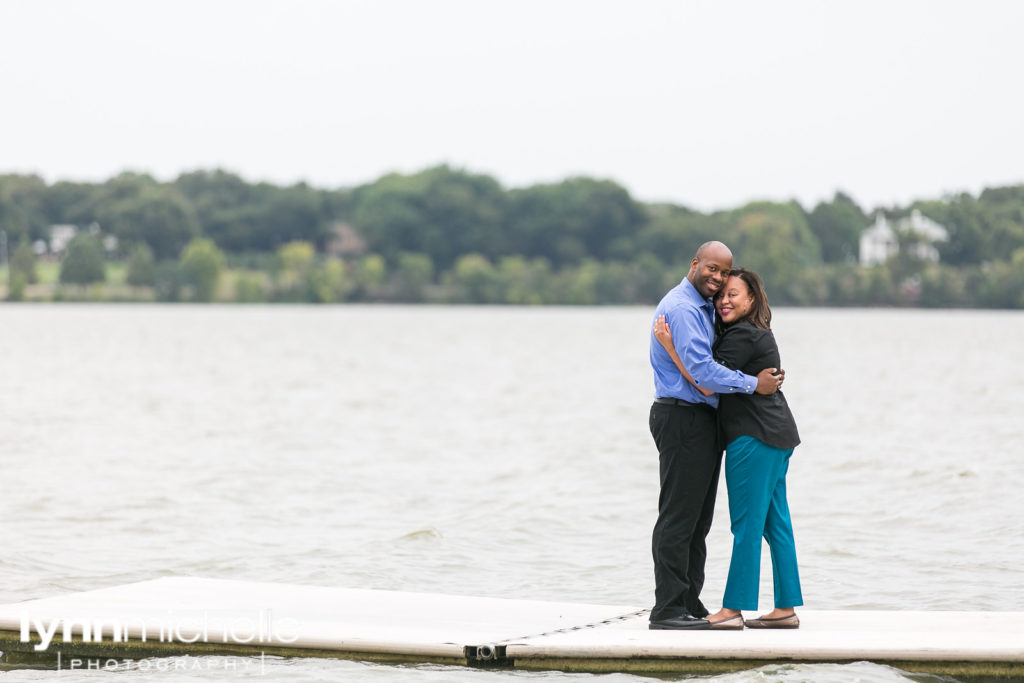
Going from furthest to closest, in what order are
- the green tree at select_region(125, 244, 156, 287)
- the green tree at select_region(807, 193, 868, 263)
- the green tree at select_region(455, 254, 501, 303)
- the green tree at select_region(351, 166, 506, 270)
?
the green tree at select_region(807, 193, 868, 263), the green tree at select_region(351, 166, 506, 270), the green tree at select_region(455, 254, 501, 303), the green tree at select_region(125, 244, 156, 287)

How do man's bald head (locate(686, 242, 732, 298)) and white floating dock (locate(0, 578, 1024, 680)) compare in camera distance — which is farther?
man's bald head (locate(686, 242, 732, 298))

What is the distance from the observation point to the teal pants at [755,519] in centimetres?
793

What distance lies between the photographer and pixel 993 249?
431 feet

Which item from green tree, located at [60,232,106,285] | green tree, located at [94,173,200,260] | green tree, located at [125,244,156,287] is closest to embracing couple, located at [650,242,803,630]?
green tree, located at [60,232,106,285]

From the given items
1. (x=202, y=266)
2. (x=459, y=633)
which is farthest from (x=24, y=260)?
(x=459, y=633)

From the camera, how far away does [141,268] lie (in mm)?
168875

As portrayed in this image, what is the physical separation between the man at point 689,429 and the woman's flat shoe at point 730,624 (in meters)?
0.05

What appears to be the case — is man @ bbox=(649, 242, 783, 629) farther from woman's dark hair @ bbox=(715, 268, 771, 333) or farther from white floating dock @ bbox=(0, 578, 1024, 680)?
white floating dock @ bbox=(0, 578, 1024, 680)

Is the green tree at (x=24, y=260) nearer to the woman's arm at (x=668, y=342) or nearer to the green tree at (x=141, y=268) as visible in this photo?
the green tree at (x=141, y=268)

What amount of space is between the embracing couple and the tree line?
152010 millimetres

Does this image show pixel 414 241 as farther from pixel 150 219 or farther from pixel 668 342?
pixel 668 342

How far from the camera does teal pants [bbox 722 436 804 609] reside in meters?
7.93

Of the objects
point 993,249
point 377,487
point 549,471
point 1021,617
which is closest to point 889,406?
point 549,471

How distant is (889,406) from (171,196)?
14860 centimetres
